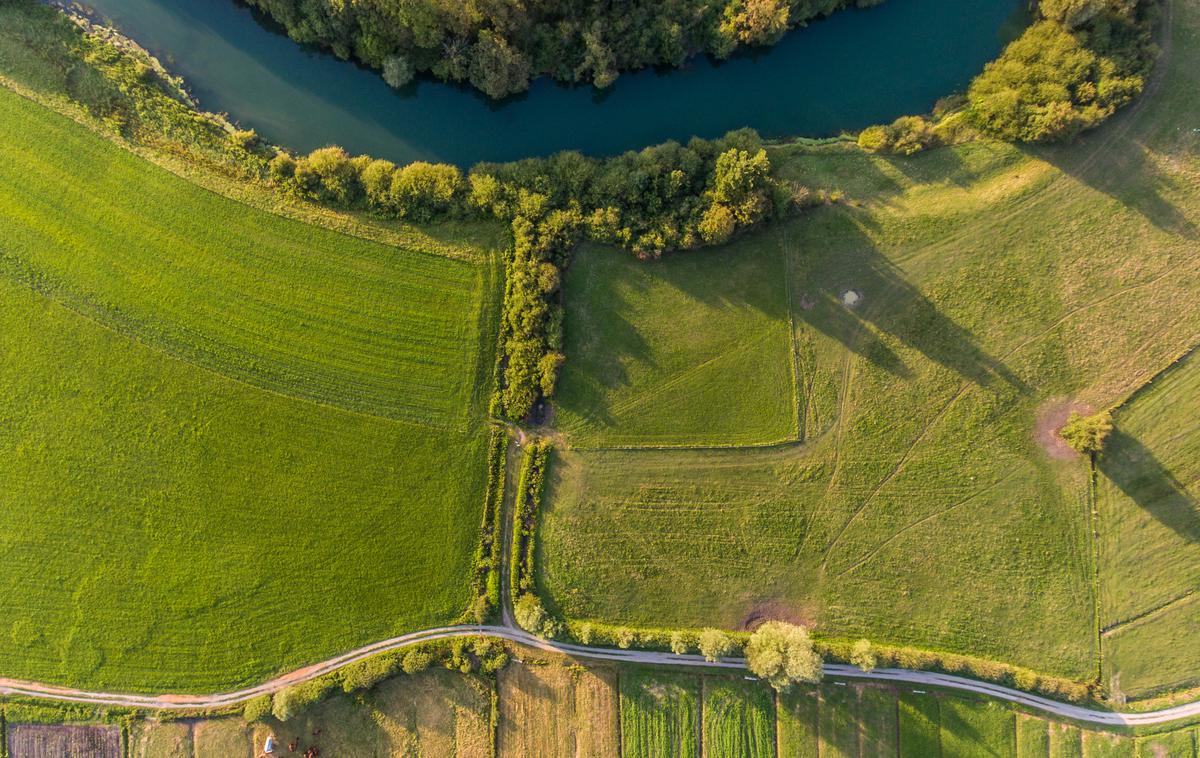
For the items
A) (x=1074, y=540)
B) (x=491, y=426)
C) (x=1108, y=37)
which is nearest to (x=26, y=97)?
(x=491, y=426)

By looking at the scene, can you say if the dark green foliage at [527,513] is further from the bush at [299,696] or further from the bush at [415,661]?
the bush at [299,696]

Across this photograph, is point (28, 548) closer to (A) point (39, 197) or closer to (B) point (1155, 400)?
(A) point (39, 197)

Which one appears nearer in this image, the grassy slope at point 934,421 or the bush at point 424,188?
the bush at point 424,188

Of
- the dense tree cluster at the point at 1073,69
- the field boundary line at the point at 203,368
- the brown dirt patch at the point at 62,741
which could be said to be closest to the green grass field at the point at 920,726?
the field boundary line at the point at 203,368

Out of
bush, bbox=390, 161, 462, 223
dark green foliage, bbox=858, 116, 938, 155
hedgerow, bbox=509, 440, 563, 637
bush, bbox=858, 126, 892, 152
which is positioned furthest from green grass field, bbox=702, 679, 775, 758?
bush, bbox=390, 161, 462, 223

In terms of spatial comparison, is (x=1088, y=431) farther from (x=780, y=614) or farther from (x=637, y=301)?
(x=637, y=301)

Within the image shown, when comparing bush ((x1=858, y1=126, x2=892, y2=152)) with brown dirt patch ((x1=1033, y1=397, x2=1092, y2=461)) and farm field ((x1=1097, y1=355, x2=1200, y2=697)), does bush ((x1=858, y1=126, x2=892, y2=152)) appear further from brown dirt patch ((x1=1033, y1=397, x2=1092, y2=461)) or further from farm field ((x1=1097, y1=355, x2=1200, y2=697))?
farm field ((x1=1097, y1=355, x2=1200, y2=697))

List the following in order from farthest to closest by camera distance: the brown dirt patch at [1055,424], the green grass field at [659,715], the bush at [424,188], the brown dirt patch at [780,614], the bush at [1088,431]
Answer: the green grass field at [659,715] → the brown dirt patch at [780,614] → the brown dirt patch at [1055,424] → the bush at [424,188] → the bush at [1088,431]
